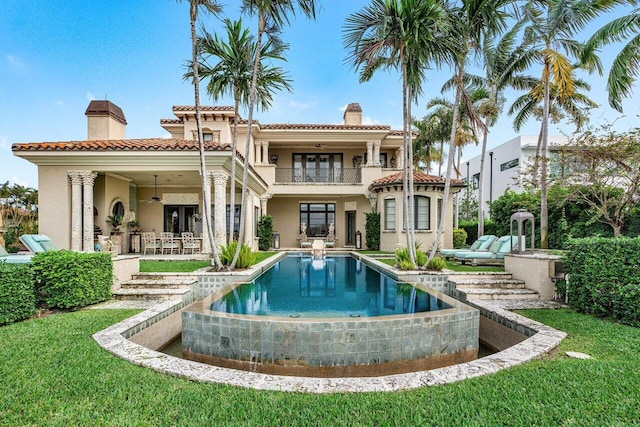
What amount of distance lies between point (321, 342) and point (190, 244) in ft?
38.3

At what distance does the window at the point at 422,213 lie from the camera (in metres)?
18.5

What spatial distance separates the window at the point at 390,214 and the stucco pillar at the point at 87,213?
14.0 m

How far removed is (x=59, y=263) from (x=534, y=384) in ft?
25.6

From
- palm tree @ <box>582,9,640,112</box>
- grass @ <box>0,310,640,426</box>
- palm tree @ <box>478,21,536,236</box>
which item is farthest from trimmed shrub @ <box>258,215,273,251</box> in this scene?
palm tree @ <box>582,9,640,112</box>

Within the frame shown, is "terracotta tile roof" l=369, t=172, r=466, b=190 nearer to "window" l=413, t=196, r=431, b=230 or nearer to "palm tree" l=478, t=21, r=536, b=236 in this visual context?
"window" l=413, t=196, r=431, b=230

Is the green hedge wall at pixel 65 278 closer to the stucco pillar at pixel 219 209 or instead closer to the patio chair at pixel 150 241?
the stucco pillar at pixel 219 209

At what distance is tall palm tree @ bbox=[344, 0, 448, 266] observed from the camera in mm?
8658

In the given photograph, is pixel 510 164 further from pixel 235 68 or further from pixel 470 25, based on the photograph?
pixel 235 68

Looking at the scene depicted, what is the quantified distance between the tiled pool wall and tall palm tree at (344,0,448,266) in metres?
5.32

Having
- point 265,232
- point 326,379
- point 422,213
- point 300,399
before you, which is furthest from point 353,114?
point 300,399

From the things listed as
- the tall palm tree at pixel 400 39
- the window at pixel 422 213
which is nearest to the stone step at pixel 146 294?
the tall palm tree at pixel 400 39

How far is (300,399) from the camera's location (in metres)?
3.02

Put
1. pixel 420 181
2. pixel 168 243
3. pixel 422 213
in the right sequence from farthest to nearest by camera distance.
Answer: pixel 422 213 → pixel 420 181 → pixel 168 243

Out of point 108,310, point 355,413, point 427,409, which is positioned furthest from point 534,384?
point 108,310
